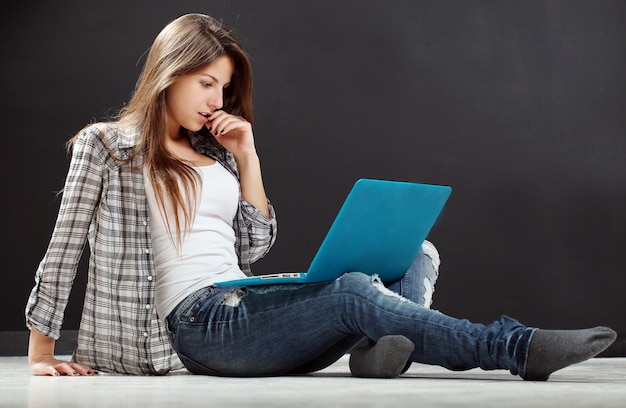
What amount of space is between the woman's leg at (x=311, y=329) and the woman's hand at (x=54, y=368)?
0.65 feet

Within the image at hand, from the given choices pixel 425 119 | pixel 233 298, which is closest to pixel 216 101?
pixel 233 298

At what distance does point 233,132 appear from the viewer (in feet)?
6.75

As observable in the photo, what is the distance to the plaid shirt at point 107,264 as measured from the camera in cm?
176

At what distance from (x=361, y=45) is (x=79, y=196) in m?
2.30

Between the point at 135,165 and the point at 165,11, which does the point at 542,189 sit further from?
the point at 135,165

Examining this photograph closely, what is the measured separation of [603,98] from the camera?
12.7 feet

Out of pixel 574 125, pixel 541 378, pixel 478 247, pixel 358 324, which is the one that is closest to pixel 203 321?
pixel 358 324

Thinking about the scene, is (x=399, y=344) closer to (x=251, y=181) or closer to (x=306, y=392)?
(x=306, y=392)

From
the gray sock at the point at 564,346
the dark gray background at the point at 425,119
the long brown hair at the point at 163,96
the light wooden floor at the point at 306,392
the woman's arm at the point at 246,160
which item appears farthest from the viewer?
the dark gray background at the point at 425,119

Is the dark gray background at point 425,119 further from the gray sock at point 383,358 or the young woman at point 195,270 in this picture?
the gray sock at point 383,358

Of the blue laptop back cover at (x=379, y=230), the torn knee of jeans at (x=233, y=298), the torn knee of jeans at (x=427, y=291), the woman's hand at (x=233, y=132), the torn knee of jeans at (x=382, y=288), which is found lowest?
the torn knee of jeans at (x=233, y=298)

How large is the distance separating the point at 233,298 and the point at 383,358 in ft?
1.09

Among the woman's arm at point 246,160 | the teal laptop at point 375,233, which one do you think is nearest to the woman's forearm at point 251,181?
the woman's arm at point 246,160

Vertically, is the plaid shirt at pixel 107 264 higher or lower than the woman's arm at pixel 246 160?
lower
